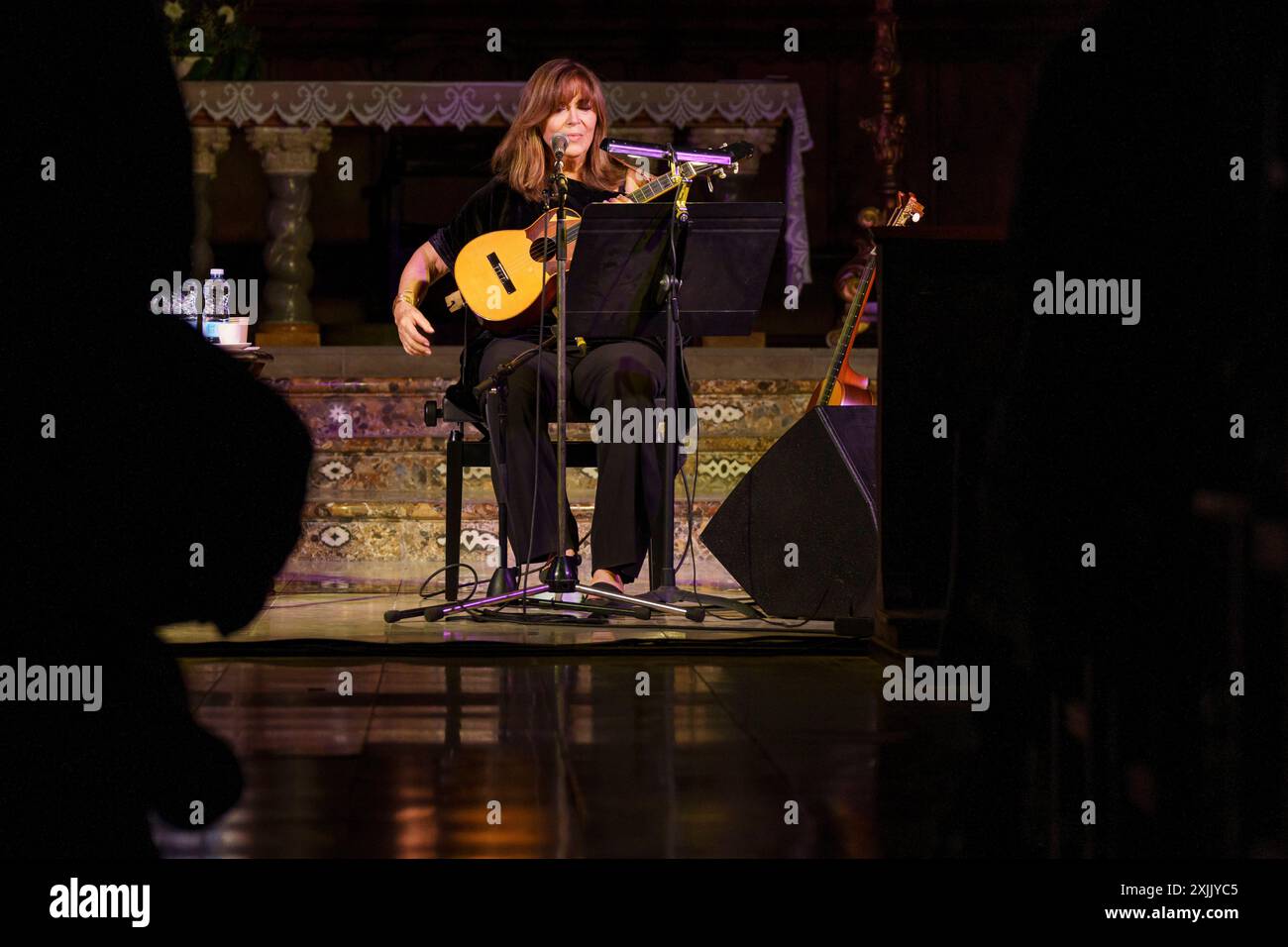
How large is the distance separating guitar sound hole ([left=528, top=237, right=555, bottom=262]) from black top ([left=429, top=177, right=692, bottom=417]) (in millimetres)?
125

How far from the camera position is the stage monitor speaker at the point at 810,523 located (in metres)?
3.76

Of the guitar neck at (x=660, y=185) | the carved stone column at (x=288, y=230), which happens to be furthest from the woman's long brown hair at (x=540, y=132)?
the carved stone column at (x=288, y=230)

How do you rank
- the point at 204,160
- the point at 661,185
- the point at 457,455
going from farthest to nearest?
1. the point at 204,160
2. the point at 457,455
3. the point at 661,185

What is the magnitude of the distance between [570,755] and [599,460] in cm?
194

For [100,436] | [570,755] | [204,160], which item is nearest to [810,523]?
[570,755]

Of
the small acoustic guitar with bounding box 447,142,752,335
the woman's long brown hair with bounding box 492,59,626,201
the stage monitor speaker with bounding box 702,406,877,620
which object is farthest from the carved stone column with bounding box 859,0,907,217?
the stage monitor speaker with bounding box 702,406,877,620

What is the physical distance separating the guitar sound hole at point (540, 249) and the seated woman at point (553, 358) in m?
0.14

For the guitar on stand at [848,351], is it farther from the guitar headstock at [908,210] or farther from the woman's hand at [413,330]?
the woman's hand at [413,330]

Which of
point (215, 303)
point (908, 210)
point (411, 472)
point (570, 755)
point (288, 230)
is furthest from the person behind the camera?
point (288, 230)

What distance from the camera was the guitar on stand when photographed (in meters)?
Answer: 4.13

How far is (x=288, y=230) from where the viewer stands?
6.99m

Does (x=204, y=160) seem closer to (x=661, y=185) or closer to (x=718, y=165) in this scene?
(x=661, y=185)

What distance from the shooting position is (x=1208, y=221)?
1.36 metres

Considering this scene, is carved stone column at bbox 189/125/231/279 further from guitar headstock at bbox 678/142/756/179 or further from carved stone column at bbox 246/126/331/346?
guitar headstock at bbox 678/142/756/179
